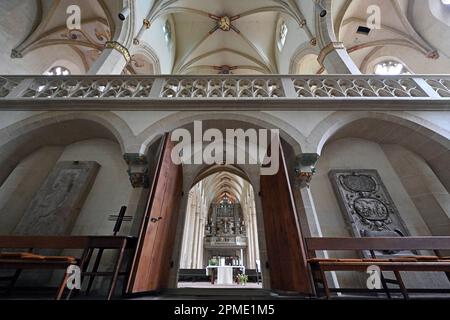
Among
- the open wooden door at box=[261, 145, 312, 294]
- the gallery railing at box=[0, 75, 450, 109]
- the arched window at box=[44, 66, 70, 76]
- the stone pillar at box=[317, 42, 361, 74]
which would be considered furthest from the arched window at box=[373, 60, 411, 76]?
the arched window at box=[44, 66, 70, 76]

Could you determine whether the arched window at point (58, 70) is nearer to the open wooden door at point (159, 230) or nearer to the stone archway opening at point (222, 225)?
the stone archway opening at point (222, 225)

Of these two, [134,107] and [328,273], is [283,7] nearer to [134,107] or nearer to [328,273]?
[134,107]

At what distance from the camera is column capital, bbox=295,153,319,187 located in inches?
165

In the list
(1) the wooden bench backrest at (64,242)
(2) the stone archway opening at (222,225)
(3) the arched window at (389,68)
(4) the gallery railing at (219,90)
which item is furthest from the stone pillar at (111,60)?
(3) the arched window at (389,68)

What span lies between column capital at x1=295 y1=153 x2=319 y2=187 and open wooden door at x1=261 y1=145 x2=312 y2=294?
590 mm

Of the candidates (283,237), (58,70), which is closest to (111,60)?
(58,70)

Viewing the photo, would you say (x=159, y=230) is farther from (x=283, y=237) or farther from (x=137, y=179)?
(x=283, y=237)

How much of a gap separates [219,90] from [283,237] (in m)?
3.71

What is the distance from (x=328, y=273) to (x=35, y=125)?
6.64 m

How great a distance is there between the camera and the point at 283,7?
9734mm

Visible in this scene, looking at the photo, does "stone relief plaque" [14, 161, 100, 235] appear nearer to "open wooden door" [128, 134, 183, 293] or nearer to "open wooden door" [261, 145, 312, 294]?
"open wooden door" [128, 134, 183, 293]

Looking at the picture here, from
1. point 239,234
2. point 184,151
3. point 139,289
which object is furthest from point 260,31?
point 239,234

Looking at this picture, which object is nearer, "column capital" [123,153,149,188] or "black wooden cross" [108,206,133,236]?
"black wooden cross" [108,206,133,236]
